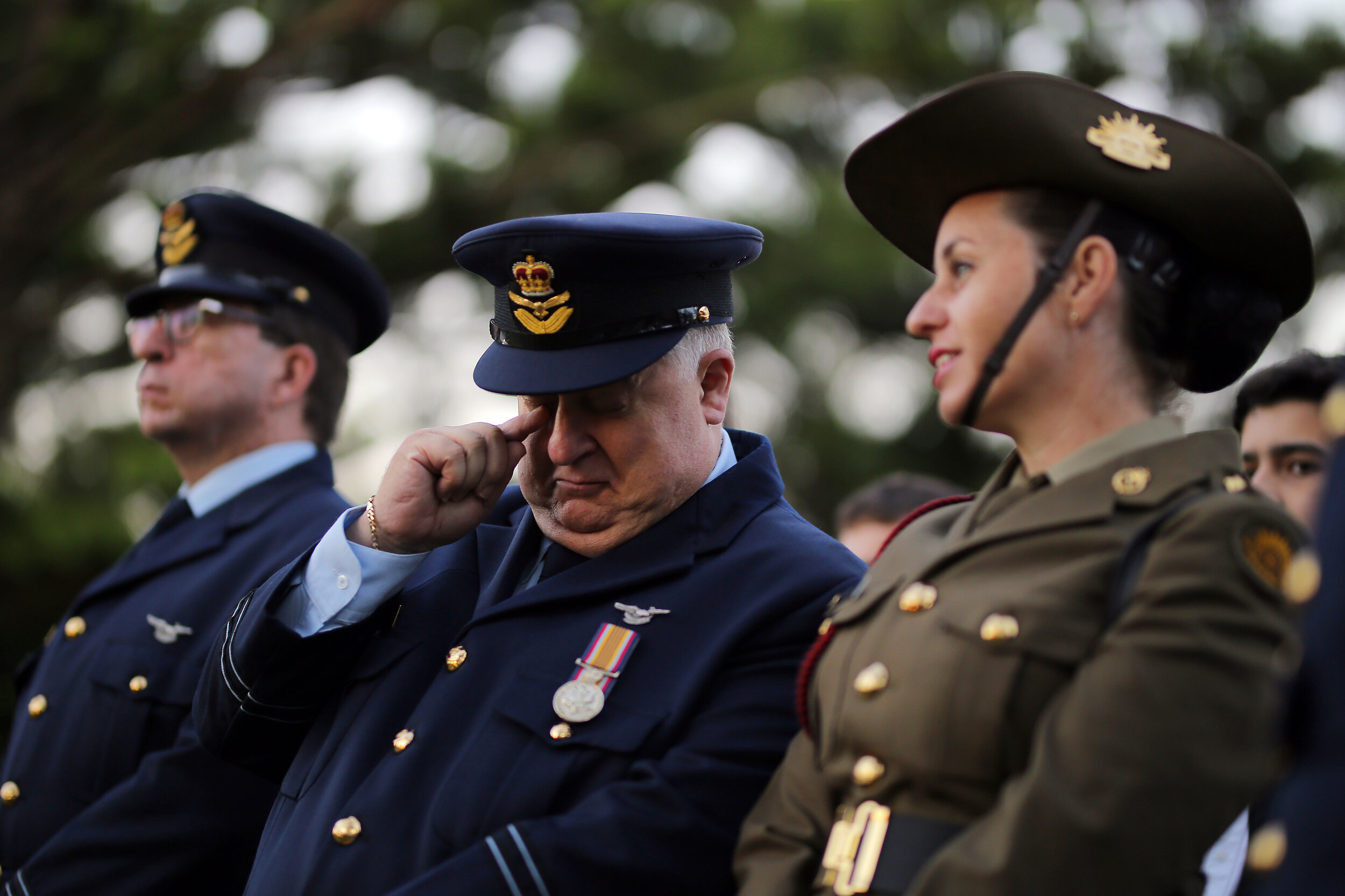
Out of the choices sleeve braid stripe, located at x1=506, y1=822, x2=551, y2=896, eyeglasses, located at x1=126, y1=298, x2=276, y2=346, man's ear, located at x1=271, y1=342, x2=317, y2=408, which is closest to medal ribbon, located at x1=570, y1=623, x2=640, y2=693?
sleeve braid stripe, located at x1=506, y1=822, x2=551, y2=896

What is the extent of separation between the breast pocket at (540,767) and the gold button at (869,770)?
505 millimetres

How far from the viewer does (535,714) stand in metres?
A: 2.36

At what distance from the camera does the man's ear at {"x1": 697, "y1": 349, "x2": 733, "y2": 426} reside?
2783mm

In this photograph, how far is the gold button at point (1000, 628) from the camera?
1.77 metres

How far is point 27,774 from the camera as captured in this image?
3.52 metres

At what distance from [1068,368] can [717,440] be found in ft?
3.16

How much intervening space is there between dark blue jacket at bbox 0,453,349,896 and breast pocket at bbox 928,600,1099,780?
82.5 inches

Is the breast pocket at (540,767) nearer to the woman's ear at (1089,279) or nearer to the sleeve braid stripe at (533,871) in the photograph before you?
the sleeve braid stripe at (533,871)

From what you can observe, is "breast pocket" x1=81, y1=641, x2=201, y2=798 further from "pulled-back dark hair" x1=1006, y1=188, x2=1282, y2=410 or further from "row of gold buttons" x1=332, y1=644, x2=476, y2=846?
"pulled-back dark hair" x1=1006, y1=188, x2=1282, y2=410

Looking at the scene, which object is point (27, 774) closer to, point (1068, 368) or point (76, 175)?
point (1068, 368)

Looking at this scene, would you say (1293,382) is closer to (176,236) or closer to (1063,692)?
(1063,692)

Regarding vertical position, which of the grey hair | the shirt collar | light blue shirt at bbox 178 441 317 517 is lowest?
light blue shirt at bbox 178 441 317 517

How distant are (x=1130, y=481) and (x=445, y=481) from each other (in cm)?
138

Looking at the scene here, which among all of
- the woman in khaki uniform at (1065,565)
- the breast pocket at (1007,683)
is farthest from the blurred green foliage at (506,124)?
the breast pocket at (1007,683)
